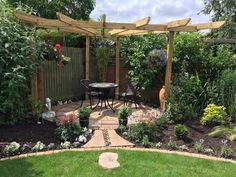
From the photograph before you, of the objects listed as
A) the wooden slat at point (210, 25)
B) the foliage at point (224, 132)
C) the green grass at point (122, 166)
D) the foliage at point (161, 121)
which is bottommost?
the green grass at point (122, 166)

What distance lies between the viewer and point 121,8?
9.53m

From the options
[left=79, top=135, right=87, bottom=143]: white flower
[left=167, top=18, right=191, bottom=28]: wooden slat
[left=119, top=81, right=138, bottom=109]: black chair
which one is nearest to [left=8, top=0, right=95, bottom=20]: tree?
[left=119, top=81, right=138, bottom=109]: black chair

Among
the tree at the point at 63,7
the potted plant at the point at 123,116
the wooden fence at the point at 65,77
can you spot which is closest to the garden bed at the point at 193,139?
the potted plant at the point at 123,116

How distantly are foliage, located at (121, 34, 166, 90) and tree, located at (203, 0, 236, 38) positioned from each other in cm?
588

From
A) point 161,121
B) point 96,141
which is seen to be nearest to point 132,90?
point 161,121

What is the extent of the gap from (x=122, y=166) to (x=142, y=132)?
3.95 ft

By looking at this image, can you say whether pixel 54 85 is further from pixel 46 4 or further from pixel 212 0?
pixel 212 0

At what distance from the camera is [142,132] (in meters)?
5.14

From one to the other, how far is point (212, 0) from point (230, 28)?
2493mm

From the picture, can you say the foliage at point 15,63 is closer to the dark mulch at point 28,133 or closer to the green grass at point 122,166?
the dark mulch at point 28,133

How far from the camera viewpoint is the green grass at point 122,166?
3816mm

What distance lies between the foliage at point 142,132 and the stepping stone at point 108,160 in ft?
2.59

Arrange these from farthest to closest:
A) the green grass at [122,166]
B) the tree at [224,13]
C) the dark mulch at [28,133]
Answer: the tree at [224,13] → the dark mulch at [28,133] → the green grass at [122,166]

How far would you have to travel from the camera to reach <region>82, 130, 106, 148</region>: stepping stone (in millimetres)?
4848
